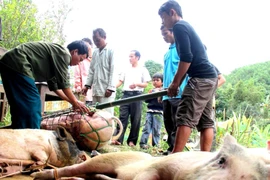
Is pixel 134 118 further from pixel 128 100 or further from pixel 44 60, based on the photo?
pixel 44 60

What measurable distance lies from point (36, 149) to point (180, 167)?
1.60m

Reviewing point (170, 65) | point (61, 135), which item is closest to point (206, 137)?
point (170, 65)

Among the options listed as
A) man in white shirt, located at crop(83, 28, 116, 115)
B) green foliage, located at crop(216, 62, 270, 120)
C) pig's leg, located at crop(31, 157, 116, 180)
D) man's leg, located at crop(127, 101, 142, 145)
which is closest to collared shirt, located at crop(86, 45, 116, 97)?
man in white shirt, located at crop(83, 28, 116, 115)

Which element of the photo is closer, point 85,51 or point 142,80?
point 85,51

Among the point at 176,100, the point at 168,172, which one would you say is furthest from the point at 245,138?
the point at 168,172

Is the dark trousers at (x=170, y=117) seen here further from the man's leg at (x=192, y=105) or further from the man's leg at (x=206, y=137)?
the man's leg at (x=192, y=105)

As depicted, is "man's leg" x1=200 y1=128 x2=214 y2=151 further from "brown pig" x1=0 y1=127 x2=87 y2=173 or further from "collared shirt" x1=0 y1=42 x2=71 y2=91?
"collared shirt" x1=0 y1=42 x2=71 y2=91

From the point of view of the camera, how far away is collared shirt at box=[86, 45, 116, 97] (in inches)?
221

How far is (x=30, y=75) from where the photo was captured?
3836 mm

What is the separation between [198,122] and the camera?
3742 mm

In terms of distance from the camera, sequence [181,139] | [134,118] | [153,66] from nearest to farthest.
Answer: [181,139] < [134,118] < [153,66]

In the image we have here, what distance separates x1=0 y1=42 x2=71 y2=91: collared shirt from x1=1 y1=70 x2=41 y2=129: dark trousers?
0.14 m

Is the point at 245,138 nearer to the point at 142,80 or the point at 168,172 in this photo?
the point at 142,80

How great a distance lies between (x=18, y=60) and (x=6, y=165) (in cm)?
136
